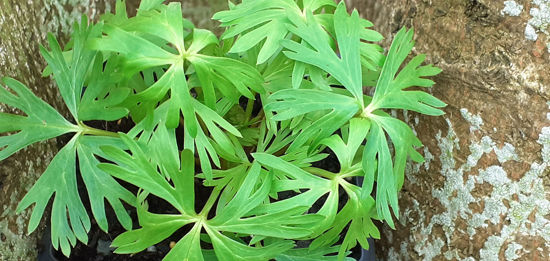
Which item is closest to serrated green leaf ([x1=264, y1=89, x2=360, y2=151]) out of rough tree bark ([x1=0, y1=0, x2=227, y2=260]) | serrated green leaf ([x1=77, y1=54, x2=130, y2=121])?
serrated green leaf ([x1=77, y1=54, x2=130, y2=121])

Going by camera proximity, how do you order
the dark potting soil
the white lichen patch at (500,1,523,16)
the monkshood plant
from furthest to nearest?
the dark potting soil → the white lichen patch at (500,1,523,16) → the monkshood plant

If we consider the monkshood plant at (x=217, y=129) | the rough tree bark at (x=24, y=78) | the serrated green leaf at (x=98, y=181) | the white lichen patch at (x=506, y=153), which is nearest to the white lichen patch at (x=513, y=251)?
the white lichen patch at (x=506, y=153)

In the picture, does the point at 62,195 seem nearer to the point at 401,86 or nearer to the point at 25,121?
the point at 25,121

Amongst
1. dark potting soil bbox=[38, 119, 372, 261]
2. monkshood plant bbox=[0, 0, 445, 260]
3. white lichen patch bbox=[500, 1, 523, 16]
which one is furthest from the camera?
dark potting soil bbox=[38, 119, 372, 261]

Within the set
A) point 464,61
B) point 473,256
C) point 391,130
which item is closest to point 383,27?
point 464,61

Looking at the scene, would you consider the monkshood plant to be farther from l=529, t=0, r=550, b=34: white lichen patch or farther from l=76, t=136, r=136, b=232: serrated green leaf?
l=529, t=0, r=550, b=34: white lichen patch

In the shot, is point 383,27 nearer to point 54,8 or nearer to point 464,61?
point 464,61

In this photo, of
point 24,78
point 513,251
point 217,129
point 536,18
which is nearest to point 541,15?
point 536,18
